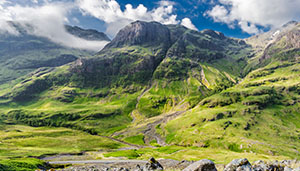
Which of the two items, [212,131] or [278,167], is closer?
[278,167]

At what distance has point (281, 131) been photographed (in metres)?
195

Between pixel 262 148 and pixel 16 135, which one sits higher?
pixel 16 135

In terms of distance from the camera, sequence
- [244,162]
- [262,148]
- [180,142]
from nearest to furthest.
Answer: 1. [244,162]
2. [262,148]
3. [180,142]

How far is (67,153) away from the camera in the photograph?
132m

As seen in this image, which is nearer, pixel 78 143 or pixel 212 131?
pixel 78 143

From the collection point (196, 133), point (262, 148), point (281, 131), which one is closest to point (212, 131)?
point (196, 133)

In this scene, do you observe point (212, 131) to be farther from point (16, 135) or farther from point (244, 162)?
point (16, 135)

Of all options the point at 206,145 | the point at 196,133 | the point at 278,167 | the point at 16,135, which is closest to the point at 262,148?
the point at 206,145

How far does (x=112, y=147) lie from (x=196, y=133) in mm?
101065

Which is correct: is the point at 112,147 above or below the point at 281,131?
below

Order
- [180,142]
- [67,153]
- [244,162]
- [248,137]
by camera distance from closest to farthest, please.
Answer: [244,162], [67,153], [248,137], [180,142]

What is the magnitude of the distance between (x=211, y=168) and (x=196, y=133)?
629 ft

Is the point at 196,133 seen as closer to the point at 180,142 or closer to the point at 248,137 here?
the point at 180,142

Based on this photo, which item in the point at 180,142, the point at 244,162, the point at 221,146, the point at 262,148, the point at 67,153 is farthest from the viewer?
the point at 180,142
